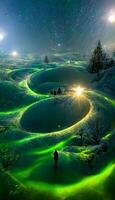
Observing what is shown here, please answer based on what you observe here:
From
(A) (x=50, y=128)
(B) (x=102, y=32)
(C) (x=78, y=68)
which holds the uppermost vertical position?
(B) (x=102, y=32)

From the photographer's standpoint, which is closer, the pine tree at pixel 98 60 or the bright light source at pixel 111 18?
the pine tree at pixel 98 60

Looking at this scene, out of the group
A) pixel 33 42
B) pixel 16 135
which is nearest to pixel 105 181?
pixel 16 135

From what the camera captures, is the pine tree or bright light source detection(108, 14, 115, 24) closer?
the pine tree

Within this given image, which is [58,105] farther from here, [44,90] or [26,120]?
[44,90]

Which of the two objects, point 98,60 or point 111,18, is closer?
point 98,60

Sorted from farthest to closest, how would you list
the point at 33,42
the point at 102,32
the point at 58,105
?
1. the point at 33,42
2. the point at 102,32
3. the point at 58,105

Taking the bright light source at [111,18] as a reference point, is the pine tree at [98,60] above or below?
below

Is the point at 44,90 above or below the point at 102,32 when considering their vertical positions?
below

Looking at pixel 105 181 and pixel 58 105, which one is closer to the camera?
pixel 105 181

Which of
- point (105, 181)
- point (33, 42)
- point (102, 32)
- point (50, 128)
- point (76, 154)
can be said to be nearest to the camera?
point (105, 181)

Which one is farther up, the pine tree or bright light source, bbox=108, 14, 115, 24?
bright light source, bbox=108, 14, 115, 24

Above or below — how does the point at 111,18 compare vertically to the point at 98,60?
above
